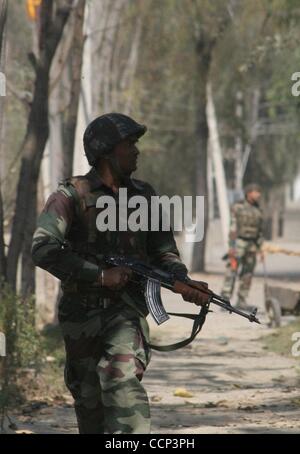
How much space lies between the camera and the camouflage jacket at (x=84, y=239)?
6312 mm

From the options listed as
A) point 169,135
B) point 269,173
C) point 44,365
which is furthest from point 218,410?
point 269,173

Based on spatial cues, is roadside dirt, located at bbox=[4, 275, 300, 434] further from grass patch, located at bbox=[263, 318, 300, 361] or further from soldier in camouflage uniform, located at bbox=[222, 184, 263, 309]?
soldier in camouflage uniform, located at bbox=[222, 184, 263, 309]

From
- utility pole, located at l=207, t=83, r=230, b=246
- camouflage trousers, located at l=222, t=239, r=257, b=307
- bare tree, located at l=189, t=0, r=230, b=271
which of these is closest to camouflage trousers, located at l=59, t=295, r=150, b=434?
camouflage trousers, located at l=222, t=239, r=257, b=307

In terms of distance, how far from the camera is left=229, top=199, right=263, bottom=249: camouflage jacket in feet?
62.5

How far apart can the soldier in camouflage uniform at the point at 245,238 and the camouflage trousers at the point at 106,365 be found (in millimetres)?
12486

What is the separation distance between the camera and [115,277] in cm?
625

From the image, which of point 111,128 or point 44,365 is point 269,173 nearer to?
point 44,365

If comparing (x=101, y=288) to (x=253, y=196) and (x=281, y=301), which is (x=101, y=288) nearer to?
(x=281, y=301)

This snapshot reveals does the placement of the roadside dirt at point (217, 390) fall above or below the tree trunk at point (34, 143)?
below

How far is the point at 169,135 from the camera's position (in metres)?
48.7

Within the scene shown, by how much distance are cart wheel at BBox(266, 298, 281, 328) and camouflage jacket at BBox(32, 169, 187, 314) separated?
10365mm

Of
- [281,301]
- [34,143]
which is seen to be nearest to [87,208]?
[34,143]

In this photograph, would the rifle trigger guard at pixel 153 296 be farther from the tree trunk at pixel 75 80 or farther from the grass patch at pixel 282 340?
the tree trunk at pixel 75 80

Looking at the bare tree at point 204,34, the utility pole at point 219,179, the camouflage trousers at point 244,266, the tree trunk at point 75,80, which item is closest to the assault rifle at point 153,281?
the tree trunk at point 75,80
